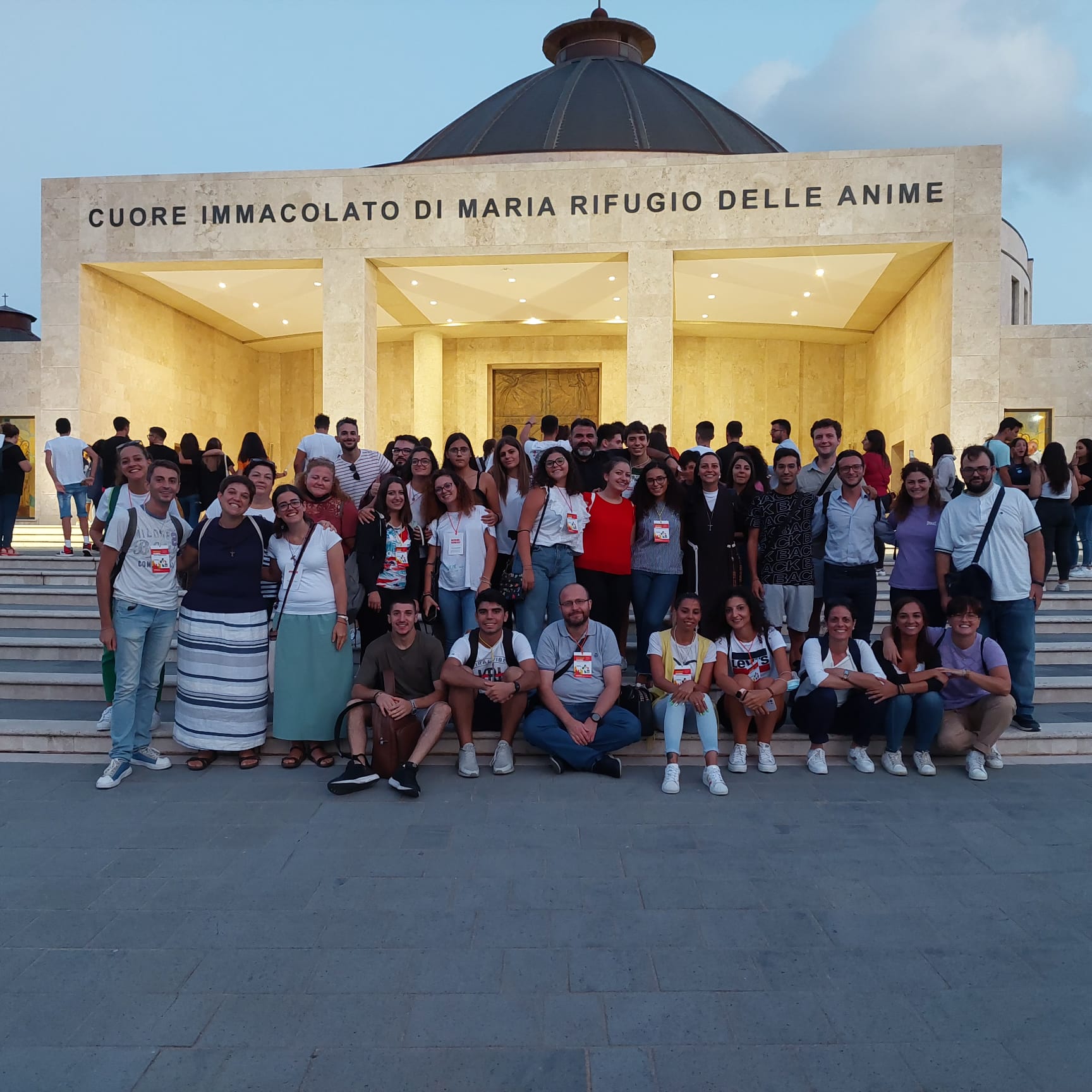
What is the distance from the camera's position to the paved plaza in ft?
7.79

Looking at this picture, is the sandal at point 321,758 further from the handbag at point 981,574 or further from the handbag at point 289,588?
the handbag at point 981,574

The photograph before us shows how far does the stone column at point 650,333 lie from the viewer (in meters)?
14.1

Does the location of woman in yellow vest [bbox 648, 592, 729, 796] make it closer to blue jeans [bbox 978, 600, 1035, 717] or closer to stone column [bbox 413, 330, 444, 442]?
blue jeans [bbox 978, 600, 1035, 717]

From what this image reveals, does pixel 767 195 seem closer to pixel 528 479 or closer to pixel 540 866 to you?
pixel 528 479

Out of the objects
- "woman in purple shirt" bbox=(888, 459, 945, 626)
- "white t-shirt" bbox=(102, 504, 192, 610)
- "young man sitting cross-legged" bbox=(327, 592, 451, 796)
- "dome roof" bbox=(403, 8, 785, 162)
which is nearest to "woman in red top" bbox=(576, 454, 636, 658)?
"young man sitting cross-legged" bbox=(327, 592, 451, 796)

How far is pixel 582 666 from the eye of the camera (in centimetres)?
506

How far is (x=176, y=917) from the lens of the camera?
10.5 ft

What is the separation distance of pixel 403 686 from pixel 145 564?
1.70 m

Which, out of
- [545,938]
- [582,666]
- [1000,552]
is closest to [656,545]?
[582,666]

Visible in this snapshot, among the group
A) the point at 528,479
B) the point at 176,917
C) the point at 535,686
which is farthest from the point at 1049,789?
the point at 176,917

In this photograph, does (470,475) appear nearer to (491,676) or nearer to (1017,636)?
(491,676)

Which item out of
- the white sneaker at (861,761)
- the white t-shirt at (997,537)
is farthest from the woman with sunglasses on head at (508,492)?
the white t-shirt at (997,537)

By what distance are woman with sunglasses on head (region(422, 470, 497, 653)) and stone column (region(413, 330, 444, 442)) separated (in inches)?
577

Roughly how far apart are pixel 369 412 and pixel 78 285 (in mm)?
5887
